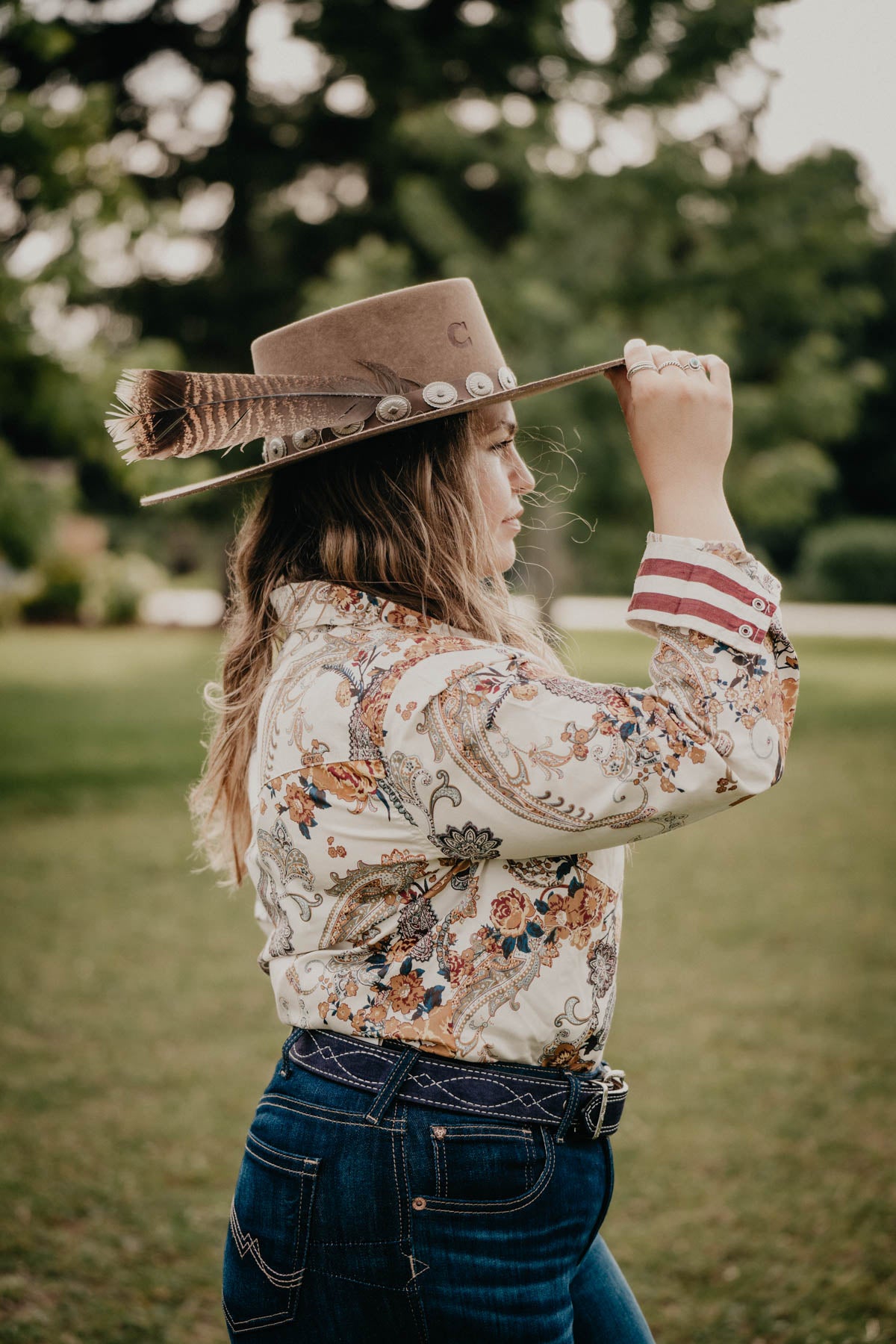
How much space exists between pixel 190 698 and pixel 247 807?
14035 millimetres

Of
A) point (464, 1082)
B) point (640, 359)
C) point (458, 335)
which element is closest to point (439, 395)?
point (458, 335)

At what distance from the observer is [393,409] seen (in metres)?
1.51

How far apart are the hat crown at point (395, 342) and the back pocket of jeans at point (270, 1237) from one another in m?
1.01

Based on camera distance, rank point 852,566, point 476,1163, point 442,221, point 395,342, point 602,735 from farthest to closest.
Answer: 1. point 852,566
2. point 442,221
3. point 395,342
4. point 476,1163
5. point 602,735

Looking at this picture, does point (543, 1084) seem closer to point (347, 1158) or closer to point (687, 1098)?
point (347, 1158)

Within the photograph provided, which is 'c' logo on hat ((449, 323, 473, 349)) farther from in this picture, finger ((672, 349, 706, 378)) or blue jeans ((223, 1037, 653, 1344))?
blue jeans ((223, 1037, 653, 1344))

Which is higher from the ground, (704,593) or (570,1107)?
(704,593)

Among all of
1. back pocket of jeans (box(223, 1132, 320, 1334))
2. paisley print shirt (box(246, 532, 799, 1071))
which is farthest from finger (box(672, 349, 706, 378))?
back pocket of jeans (box(223, 1132, 320, 1334))

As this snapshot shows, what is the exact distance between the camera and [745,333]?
16.5 m

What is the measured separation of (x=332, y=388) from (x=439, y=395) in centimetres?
15

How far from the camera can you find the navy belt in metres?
1.36

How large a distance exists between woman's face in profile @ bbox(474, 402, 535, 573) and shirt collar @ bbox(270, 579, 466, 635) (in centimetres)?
16

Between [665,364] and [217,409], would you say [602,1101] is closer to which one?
[665,364]

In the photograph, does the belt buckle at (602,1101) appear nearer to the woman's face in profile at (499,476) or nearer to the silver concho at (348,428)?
the woman's face in profile at (499,476)
